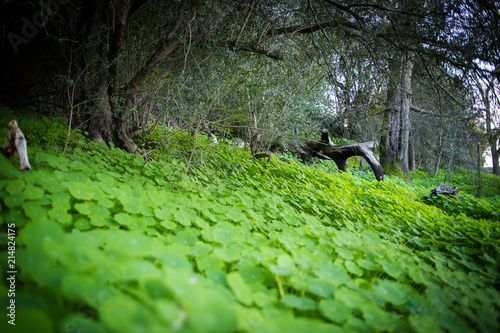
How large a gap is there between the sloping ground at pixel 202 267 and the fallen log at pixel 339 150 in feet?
12.5

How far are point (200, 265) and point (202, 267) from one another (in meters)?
0.02

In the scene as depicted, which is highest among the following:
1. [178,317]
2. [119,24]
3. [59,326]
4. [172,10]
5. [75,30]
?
[172,10]

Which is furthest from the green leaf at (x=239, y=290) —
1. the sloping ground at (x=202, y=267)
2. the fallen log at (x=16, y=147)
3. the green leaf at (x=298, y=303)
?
the fallen log at (x=16, y=147)

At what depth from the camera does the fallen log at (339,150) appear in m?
6.59

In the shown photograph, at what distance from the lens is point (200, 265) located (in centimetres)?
124

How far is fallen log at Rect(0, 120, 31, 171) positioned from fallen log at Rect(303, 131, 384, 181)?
6370 millimetres

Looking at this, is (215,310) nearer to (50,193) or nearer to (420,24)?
(50,193)

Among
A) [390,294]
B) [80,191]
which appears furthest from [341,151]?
[80,191]

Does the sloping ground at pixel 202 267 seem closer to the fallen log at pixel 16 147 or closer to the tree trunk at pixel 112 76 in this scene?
the fallen log at pixel 16 147

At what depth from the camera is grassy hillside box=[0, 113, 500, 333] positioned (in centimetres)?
74

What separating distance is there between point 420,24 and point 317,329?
4.36m

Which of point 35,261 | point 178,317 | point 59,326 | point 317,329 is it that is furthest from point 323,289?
point 35,261

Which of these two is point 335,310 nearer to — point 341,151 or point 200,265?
point 200,265

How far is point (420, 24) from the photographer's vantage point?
11.2 feet
